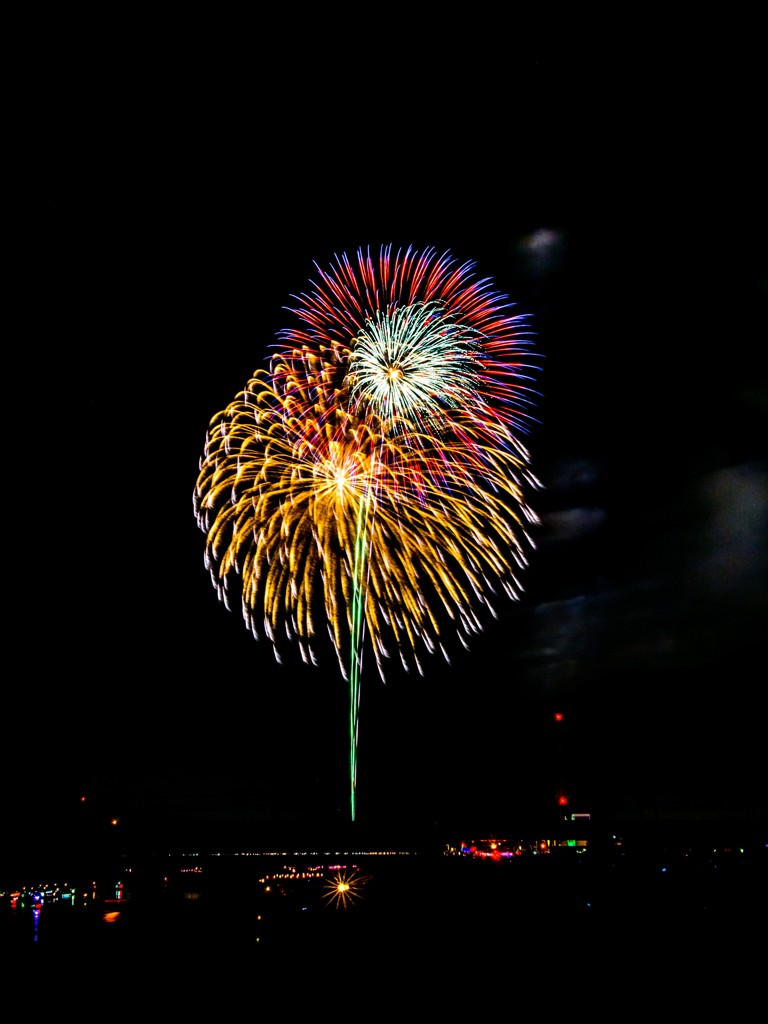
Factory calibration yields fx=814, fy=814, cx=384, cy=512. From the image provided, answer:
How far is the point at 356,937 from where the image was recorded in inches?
1023

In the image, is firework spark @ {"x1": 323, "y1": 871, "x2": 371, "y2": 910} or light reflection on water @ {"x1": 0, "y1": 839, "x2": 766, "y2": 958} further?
firework spark @ {"x1": 323, "y1": 871, "x2": 371, "y2": 910}

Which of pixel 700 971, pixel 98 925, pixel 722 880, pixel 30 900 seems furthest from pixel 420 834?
pixel 700 971

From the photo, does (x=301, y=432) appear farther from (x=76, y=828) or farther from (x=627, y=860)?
(x=76, y=828)

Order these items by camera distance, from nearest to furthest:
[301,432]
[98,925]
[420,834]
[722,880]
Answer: [301,432]
[98,925]
[722,880]
[420,834]

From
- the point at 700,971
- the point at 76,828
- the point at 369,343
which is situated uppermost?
the point at 369,343

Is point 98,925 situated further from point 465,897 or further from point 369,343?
point 369,343

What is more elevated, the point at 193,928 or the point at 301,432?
the point at 301,432

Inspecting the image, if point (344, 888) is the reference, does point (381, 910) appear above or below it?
below

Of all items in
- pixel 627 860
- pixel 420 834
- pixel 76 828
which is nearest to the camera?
pixel 627 860

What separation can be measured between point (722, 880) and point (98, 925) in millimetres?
37474

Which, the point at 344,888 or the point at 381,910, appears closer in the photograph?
the point at 381,910

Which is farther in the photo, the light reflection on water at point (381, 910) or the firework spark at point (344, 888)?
the firework spark at point (344, 888)

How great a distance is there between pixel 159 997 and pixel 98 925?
15644 millimetres

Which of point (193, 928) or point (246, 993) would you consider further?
point (193, 928)
